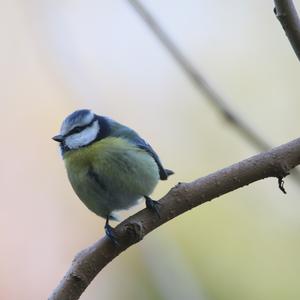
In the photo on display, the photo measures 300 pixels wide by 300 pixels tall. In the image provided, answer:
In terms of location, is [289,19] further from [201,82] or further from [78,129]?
[78,129]

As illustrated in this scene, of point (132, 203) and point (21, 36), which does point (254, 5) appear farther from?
point (132, 203)

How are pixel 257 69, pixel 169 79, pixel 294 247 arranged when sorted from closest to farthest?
pixel 294 247, pixel 169 79, pixel 257 69

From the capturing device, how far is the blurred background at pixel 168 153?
1680 mm

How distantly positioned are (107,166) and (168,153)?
2.58 feet

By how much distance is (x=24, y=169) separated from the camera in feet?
6.58

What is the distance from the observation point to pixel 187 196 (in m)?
0.92

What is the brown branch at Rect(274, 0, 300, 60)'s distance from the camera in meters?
0.87

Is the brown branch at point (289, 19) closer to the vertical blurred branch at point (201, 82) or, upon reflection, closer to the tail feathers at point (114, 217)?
the vertical blurred branch at point (201, 82)

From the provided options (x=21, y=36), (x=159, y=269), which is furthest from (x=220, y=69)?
(x=159, y=269)

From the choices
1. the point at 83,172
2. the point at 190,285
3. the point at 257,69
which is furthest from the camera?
the point at 257,69

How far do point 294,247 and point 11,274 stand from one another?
0.81 meters

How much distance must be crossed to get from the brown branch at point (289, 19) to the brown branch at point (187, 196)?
147mm

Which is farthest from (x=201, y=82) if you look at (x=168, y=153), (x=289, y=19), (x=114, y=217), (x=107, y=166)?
(x=168, y=153)

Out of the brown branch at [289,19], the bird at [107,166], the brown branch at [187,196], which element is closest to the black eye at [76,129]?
the bird at [107,166]
